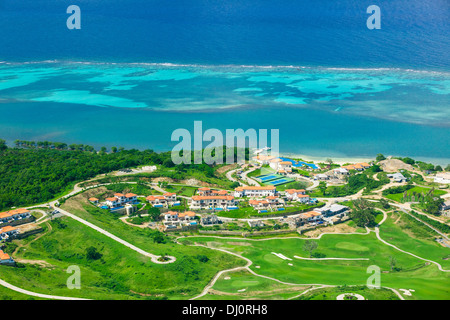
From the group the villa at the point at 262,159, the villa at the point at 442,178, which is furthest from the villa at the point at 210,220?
the villa at the point at 442,178

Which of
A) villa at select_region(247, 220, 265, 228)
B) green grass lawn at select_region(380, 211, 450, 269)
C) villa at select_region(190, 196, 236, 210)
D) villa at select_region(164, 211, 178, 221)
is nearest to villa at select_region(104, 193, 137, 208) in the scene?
villa at select_region(164, 211, 178, 221)

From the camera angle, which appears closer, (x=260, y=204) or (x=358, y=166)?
(x=260, y=204)

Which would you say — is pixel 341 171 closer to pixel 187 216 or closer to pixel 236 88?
pixel 187 216

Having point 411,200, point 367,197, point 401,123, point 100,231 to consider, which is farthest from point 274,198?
point 401,123

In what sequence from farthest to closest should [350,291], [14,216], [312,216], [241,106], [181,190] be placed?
[241,106] → [181,190] → [312,216] → [14,216] → [350,291]

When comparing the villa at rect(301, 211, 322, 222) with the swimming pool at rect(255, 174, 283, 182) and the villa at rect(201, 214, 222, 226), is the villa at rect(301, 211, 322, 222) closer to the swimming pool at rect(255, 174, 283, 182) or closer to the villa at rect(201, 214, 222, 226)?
the villa at rect(201, 214, 222, 226)

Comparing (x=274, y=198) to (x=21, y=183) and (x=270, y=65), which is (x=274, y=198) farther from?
(x=270, y=65)

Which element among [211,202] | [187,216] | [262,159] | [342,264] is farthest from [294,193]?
[342,264]
